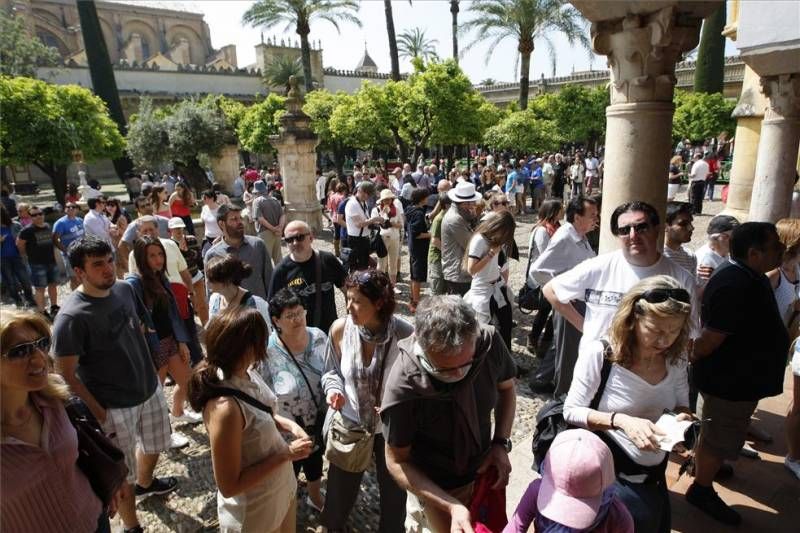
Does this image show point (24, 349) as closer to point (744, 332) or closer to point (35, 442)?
point (35, 442)

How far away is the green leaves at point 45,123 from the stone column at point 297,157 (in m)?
11.3

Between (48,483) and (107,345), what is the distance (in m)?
1.15

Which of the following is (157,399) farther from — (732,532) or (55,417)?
(732,532)

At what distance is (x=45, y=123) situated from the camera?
18.8m

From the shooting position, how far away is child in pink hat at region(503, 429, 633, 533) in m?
1.59

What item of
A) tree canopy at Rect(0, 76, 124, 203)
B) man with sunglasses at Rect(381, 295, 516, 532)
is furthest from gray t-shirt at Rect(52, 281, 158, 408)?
tree canopy at Rect(0, 76, 124, 203)

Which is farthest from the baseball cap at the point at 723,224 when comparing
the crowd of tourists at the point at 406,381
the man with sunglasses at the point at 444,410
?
the man with sunglasses at the point at 444,410

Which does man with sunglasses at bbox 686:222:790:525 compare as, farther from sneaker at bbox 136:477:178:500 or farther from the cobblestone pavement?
sneaker at bbox 136:477:178:500

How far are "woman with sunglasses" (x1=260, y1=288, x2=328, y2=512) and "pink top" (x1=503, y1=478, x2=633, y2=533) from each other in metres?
1.44

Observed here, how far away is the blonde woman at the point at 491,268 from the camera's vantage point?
14.5ft

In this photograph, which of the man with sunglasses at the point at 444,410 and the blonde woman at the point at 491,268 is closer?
the man with sunglasses at the point at 444,410

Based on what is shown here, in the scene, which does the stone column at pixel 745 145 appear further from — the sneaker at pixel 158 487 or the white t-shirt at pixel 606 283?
the sneaker at pixel 158 487

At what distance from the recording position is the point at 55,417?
2.02 m

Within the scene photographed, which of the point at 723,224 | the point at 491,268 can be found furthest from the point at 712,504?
the point at 491,268
